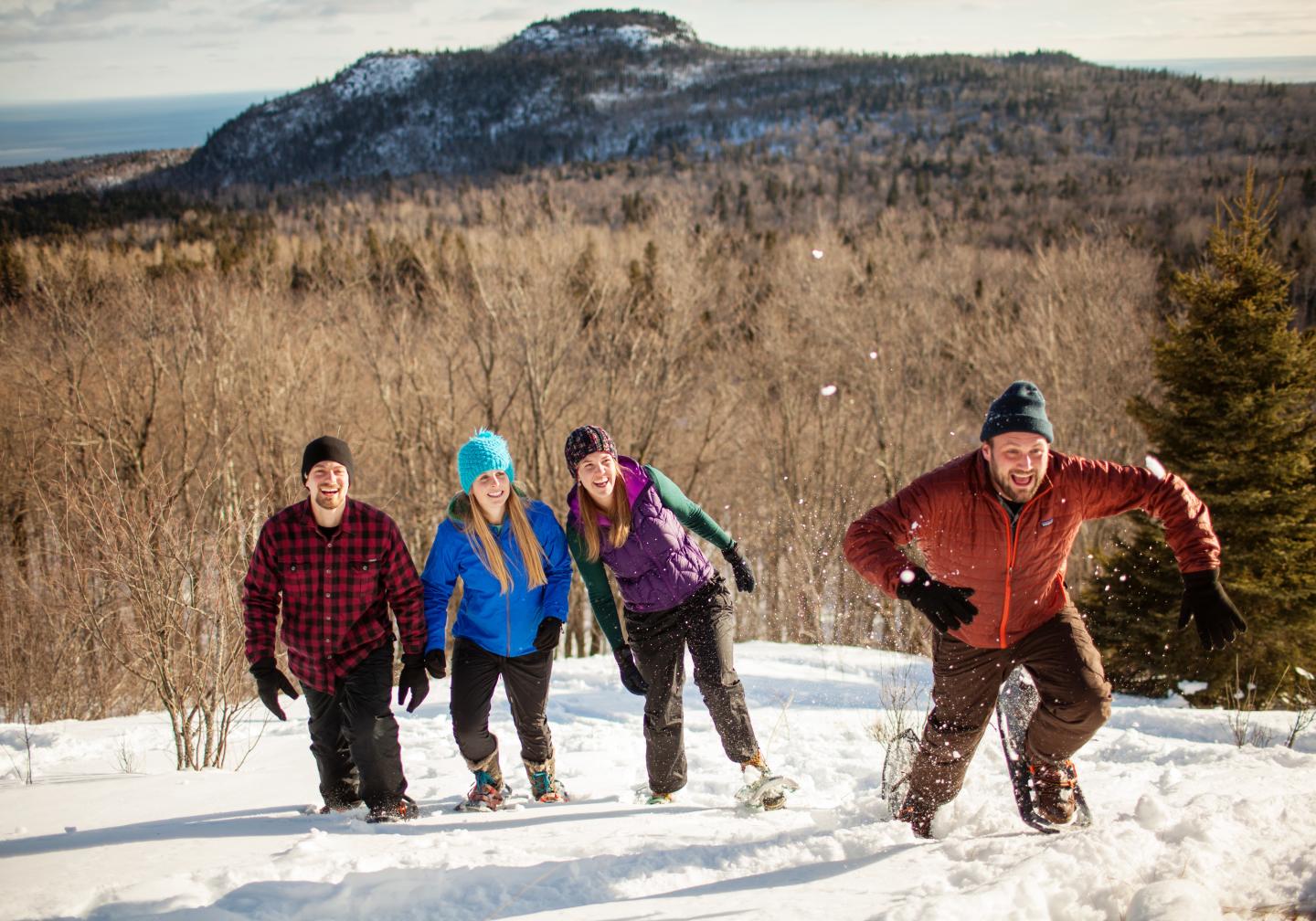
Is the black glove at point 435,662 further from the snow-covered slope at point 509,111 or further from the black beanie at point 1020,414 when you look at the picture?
the snow-covered slope at point 509,111

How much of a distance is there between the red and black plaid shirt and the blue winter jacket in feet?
0.63

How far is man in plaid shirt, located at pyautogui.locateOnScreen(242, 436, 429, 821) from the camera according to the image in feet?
11.7

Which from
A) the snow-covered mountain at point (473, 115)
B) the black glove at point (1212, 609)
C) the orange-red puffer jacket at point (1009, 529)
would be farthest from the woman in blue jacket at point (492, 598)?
the snow-covered mountain at point (473, 115)

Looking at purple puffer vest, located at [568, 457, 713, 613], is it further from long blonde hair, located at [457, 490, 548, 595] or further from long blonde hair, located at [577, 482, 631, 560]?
long blonde hair, located at [457, 490, 548, 595]

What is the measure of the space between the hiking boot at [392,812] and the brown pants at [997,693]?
7.00 feet

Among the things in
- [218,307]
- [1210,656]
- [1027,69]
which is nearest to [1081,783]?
[1210,656]

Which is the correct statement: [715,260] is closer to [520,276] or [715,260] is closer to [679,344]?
[679,344]

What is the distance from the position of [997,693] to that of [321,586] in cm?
279

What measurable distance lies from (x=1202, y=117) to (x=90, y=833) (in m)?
111

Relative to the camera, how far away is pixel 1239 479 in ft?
28.2

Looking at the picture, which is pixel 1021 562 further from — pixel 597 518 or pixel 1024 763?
pixel 597 518

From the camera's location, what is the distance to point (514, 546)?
378 centimetres

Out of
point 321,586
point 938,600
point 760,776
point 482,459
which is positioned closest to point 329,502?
point 321,586

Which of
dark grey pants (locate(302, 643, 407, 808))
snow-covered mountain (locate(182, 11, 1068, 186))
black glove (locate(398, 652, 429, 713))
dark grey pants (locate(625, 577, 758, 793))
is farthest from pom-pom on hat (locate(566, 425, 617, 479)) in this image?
snow-covered mountain (locate(182, 11, 1068, 186))
